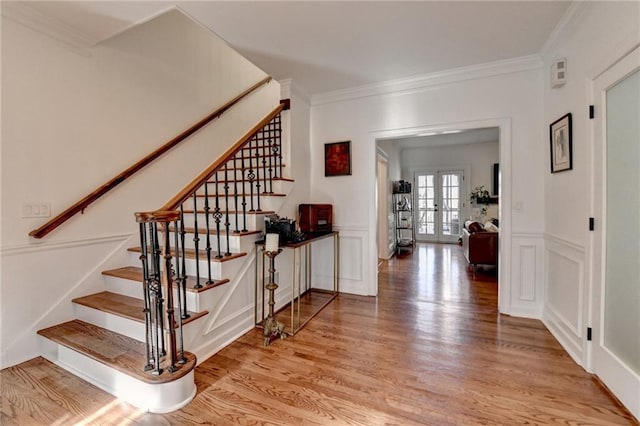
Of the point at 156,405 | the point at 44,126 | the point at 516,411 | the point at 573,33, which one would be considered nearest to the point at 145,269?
the point at 156,405

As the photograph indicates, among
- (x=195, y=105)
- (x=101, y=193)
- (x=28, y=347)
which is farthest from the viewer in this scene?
(x=195, y=105)

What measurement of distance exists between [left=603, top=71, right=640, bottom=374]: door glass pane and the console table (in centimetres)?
216

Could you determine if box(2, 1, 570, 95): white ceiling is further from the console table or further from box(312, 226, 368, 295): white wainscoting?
box(312, 226, 368, 295): white wainscoting

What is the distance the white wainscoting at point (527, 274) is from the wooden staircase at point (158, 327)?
8.46ft

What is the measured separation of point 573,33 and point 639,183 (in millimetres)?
1400

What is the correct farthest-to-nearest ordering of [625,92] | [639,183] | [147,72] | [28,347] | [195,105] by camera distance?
[195,105], [147,72], [28,347], [625,92], [639,183]

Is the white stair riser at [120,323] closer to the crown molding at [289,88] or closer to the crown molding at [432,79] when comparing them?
the crown molding at [289,88]

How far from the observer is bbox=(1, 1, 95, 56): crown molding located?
2012 mm

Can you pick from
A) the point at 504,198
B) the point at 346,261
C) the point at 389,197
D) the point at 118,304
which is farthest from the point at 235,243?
the point at 389,197

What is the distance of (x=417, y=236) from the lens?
8.44 metres

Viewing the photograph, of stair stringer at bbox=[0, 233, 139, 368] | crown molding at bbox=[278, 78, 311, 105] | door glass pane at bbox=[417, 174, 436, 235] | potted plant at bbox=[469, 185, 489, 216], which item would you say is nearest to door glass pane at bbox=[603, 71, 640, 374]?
crown molding at bbox=[278, 78, 311, 105]

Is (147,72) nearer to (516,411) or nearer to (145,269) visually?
(145,269)

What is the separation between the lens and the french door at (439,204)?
7.99 m

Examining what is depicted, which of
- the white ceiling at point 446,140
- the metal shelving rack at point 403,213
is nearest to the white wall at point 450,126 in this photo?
the metal shelving rack at point 403,213
